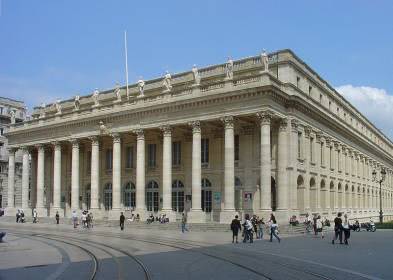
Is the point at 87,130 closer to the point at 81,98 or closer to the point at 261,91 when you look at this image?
the point at 81,98

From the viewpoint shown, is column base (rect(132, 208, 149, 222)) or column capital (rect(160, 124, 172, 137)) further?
column base (rect(132, 208, 149, 222))

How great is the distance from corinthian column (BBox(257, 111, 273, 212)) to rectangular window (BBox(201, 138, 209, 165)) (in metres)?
9.45

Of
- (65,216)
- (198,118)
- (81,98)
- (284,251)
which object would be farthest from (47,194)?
(284,251)

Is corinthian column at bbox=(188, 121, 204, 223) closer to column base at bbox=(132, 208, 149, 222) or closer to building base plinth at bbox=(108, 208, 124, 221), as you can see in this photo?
column base at bbox=(132, 208, 149, 222)

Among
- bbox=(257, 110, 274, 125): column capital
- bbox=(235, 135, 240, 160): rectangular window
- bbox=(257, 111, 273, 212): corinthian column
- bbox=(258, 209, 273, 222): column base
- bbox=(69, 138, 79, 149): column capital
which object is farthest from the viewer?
bbox=(69, 138, 79, 149): column capital

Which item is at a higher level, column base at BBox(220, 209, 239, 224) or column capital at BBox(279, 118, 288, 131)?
column capital at BBox(279, 118, 288, 131)

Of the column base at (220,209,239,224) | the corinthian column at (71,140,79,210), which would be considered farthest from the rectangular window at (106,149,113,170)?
the column base at (220,209,239,224)

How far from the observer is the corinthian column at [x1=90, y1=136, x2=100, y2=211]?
5525 centimetres

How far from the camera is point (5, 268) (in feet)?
56.1

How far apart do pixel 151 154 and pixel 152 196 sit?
4496 mm

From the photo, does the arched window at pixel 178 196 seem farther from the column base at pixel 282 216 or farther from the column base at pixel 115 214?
the column base at pixel 282 216

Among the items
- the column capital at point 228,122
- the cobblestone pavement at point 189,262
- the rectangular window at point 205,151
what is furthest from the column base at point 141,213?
the cobblestone pavement at point 189,262

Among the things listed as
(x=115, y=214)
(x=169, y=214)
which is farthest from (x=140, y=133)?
(x=169, y=214)

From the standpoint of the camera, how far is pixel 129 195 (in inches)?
2255
